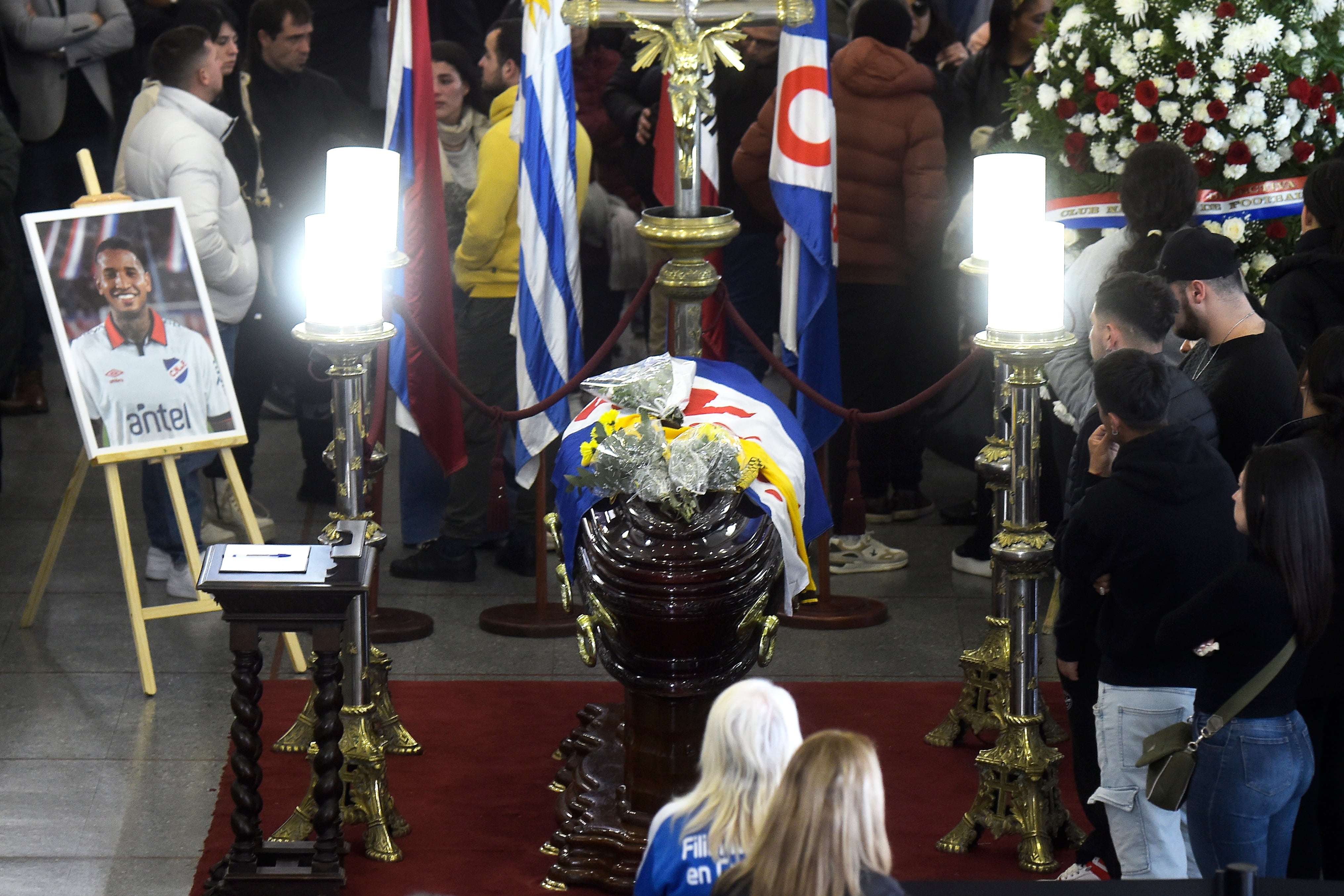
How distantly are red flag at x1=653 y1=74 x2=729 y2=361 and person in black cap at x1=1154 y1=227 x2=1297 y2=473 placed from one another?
179cm

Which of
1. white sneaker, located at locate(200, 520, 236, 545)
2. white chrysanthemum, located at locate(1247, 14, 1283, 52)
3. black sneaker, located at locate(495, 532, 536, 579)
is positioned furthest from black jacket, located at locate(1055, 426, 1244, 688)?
white sneaker, located at locate(200, 520, 236, 545)

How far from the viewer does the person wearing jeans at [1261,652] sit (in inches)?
144

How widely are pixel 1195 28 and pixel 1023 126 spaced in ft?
2.41

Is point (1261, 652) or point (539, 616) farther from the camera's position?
point (539, 616)

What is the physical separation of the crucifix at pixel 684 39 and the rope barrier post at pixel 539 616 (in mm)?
1365

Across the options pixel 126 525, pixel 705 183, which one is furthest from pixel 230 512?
pixel 705 183

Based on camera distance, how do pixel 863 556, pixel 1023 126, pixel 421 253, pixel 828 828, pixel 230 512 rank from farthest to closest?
pixel 230 512, pixel 863 556, pixel 1023 126, pixel 421 253, pixel 828 828

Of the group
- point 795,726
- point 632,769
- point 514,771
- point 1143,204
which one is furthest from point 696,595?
point 1143,204

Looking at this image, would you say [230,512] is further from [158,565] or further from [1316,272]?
[1316,272]

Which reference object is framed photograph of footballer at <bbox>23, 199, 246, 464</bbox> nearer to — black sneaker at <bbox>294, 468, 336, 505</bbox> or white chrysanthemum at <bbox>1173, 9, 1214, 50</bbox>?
black sneaker at <bbox>294, 468, 336, 505</bbox>

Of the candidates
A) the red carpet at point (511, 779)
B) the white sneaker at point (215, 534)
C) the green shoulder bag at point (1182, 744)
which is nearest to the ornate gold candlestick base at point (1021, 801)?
the red carpet at point (511, 779)

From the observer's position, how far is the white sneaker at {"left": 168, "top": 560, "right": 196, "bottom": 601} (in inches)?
262

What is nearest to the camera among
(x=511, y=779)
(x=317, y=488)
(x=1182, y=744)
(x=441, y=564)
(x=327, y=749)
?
(x=1182, y=744)

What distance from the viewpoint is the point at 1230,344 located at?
16.0 feet
